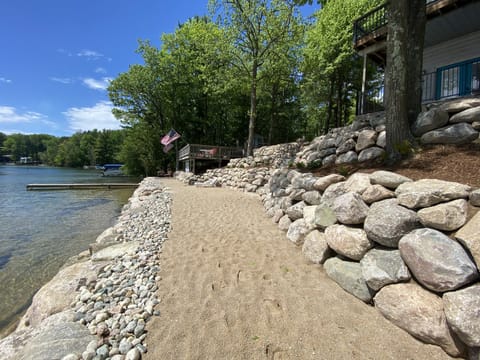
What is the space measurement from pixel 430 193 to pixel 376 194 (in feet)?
1.89

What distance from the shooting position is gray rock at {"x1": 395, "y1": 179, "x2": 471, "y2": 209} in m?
2.29

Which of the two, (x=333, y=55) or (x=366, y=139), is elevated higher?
(x=333, y=55)

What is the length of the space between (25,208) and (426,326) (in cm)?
1424

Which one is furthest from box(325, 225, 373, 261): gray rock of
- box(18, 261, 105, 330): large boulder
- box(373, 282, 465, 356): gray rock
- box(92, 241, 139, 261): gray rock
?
box(18, 261, 105, 330): large boulder

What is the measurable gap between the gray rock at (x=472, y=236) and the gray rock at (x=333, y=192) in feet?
4.87

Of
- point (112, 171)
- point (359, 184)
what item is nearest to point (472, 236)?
point (359, 184)

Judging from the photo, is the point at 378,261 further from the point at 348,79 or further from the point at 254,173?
the point at 348,79

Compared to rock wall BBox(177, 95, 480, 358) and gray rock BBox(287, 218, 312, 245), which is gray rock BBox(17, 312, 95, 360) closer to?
rock wall BBox(177, 95, 480, 358)

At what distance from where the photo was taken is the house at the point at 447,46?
6.51m

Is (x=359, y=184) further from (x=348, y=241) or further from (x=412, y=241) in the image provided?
(x=412, y=241)

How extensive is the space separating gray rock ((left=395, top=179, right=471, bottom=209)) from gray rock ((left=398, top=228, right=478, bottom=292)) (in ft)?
1.09

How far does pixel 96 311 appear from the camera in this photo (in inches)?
88.7

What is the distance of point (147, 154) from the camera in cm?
2533

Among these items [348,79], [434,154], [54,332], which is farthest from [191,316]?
[348,79]
